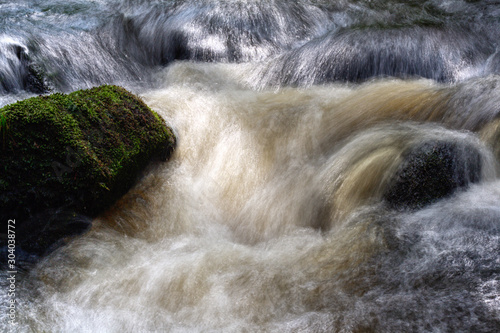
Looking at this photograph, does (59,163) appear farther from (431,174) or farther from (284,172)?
(431,174)

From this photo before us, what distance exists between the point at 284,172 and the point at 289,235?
2.82ft

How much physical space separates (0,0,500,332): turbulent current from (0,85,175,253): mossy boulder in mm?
242

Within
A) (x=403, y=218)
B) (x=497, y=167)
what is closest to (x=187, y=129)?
(x=403, y=218)

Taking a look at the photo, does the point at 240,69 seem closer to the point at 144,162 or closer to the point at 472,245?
the point at 144,162

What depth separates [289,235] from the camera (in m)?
3.96

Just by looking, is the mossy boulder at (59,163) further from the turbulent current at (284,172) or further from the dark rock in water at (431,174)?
the dark rock in water at (431,174)

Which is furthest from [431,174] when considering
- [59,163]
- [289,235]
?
[59,163]

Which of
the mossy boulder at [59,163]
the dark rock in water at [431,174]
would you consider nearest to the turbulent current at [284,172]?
the dark rock in water at [431,174]

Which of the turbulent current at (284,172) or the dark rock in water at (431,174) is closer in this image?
the turbulent current at (284,172)

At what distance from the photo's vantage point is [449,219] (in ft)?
12.0

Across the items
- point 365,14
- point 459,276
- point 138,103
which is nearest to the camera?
point 459,276

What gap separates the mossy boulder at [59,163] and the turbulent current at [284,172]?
24cm

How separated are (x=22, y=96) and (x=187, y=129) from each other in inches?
84.9

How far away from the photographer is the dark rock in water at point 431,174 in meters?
3.95
